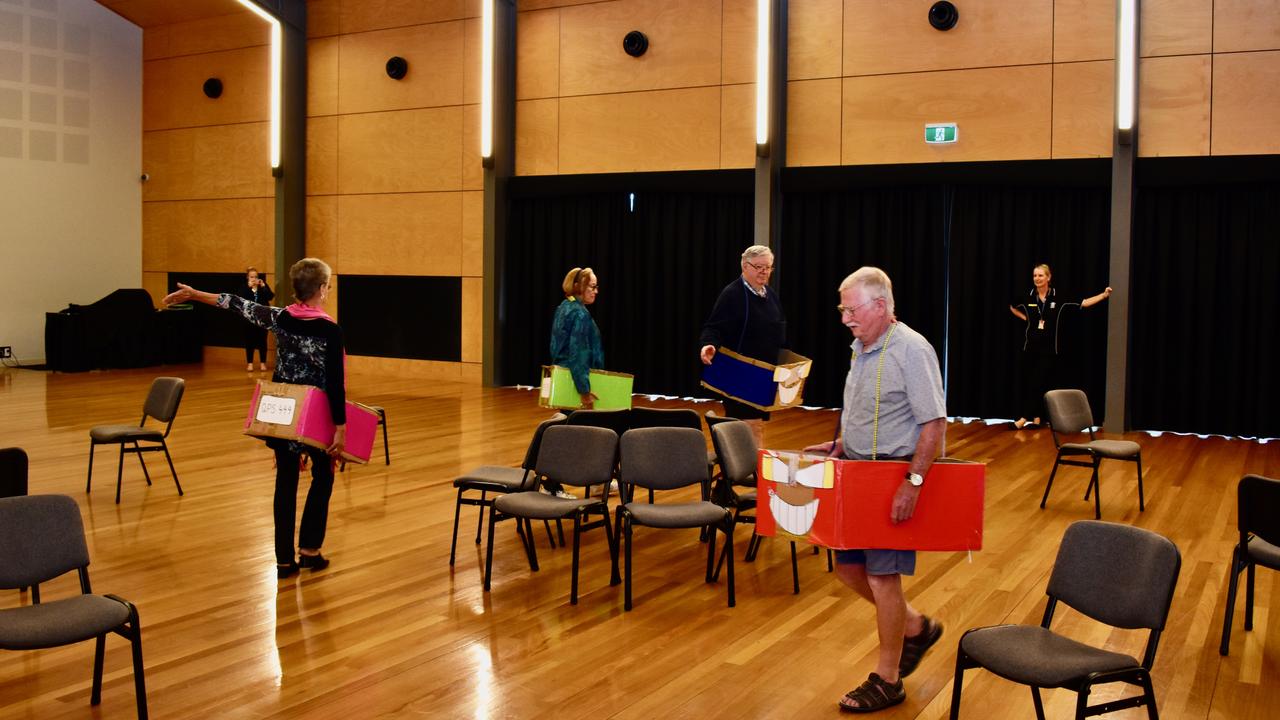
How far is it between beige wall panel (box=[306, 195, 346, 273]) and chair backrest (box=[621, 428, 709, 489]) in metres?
10.9

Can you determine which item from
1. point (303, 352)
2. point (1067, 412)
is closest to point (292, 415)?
point (303, 352)

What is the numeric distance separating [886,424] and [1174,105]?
8313 millimetres

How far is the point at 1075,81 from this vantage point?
414 inches

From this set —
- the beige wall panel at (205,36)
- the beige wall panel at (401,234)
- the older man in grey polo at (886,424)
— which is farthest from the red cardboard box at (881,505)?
the beige wall panel at (205,36)

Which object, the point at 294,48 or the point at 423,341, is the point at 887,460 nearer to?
the point at 423,341

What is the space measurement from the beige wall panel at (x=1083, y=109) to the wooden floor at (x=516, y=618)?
3.87 m

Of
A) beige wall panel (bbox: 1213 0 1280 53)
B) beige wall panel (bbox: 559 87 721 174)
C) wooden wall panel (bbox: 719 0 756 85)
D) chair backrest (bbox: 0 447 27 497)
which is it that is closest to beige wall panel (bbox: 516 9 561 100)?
beige wall panel (bbox: 559 87 721 174)

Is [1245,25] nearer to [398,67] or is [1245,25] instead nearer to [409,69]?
[409,69]

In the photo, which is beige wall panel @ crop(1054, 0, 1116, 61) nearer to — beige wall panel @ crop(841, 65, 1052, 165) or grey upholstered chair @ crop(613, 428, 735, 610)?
beige wall panel @ crop(841, 65, 1052, 165)

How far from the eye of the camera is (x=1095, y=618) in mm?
3090

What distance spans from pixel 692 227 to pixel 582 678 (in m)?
9.03

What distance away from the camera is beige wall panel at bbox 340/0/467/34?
547 inches

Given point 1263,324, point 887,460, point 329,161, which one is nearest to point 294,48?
point 329,161

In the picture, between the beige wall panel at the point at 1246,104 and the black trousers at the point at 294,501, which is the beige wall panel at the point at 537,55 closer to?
the beige wall panel at the point at 1246,104
